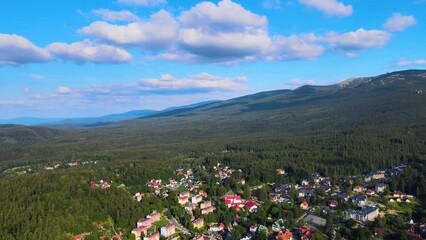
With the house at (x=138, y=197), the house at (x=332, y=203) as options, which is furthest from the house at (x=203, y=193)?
the house at (x=332, y=203)

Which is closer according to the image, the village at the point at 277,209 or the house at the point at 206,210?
the village at the point at 277,209

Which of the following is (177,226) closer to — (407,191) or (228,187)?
(228,187)

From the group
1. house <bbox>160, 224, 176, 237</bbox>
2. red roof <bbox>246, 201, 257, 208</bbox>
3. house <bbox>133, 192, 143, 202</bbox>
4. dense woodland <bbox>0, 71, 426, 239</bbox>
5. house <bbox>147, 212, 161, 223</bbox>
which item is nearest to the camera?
dense woodland <bbox>0, 71, 426, 239</bbox>

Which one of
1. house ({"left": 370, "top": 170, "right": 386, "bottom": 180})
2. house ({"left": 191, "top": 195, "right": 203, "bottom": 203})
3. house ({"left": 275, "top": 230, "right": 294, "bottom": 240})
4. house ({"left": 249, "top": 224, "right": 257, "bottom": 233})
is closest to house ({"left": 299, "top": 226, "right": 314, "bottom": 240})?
house ({"left": 275, "top": 230, "right": 294, "bottom": 240})

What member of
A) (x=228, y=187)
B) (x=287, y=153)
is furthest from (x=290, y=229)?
(x=287, y=153)

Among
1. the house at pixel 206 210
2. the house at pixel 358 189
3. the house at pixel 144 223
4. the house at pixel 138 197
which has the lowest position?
the house at pixel 358 189

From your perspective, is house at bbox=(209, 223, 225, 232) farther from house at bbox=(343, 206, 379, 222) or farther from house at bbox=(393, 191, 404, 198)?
house at bbox=(393, 191, 404, 198)

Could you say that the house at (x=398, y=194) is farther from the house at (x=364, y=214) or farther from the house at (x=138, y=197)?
the house at (x=138, y=197)

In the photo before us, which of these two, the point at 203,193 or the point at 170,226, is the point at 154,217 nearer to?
the point at 170,226
